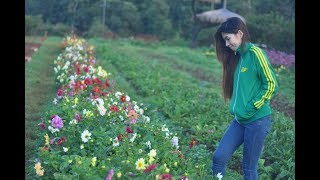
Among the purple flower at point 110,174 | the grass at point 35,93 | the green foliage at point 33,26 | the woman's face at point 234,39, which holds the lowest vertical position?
the green foliage at point 33,26

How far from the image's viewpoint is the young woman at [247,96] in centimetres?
411

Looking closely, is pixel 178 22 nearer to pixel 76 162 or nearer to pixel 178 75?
pixel 178 75

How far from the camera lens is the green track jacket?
13.4ft

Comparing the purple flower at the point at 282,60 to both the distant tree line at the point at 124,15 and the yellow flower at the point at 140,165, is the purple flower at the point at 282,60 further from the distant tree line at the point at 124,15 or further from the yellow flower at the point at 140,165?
the yellow flower at the point at 140,165

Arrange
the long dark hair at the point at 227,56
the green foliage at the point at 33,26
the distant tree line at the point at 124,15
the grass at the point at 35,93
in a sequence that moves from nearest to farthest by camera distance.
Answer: the long dark hair at the point at 227,56, the grass at the point at 35,93, the green foliage at the point at 33,26, the distant tree line at the point at 124,15

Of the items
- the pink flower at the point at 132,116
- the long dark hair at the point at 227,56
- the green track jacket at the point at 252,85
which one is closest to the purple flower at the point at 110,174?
the green track jacket at the point at 252,85

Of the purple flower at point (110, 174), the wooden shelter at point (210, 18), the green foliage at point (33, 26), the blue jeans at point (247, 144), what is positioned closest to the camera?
the purple flower at point (110, 174)

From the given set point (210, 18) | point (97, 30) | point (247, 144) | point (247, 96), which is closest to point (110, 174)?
point (247, 144)

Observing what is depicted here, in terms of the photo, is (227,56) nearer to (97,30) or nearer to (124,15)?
(97,30)

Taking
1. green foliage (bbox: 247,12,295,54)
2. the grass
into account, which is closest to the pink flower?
the grass

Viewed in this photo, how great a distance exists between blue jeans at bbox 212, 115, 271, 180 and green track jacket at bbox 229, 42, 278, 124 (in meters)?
0.07

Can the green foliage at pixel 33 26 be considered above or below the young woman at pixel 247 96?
below

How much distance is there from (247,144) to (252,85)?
499 mm
